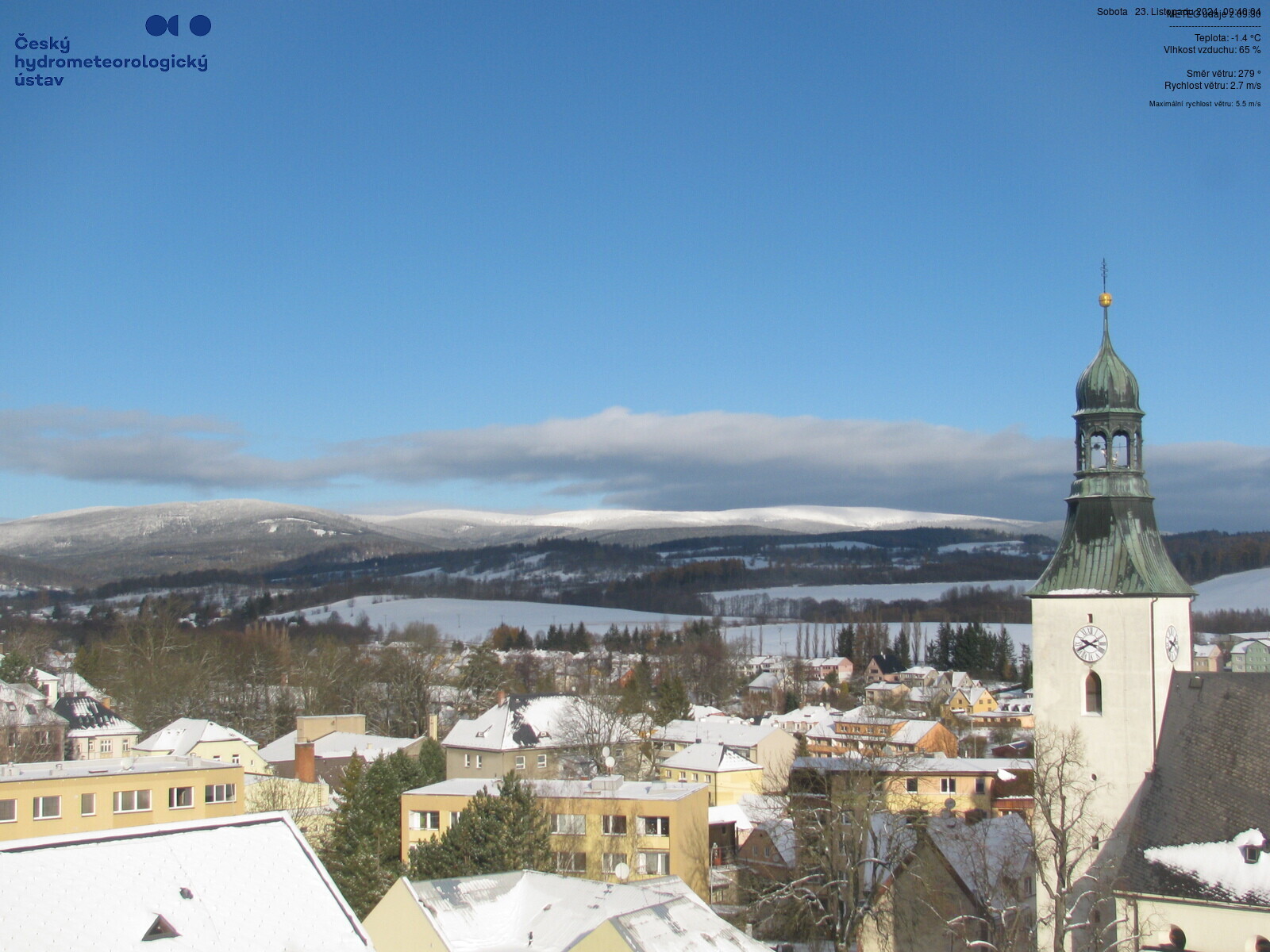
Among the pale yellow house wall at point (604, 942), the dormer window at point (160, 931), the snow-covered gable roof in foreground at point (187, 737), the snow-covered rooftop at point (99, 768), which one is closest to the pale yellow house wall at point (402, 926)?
the pale yellow house wall at point (604, 942)

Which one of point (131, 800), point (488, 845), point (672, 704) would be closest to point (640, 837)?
point (488, 845)

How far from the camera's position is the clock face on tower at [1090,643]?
30.6m

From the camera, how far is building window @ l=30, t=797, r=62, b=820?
134ft

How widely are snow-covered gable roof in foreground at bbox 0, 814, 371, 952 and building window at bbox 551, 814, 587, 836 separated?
20851 millimetres

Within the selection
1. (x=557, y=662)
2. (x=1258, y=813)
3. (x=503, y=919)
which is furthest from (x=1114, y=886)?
(x=557, y=662)

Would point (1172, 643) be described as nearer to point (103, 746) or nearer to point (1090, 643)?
point (1090, 643)

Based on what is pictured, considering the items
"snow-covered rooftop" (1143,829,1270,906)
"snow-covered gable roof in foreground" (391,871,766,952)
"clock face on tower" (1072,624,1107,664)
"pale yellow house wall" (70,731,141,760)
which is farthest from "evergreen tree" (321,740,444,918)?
"pale yellow house wall" (70,731,141,760)

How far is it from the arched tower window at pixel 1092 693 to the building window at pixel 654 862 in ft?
55.5

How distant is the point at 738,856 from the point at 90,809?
996 inches

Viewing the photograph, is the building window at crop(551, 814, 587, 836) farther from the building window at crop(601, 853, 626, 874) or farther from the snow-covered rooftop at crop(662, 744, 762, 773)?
the snow-covered rooftop at crop(662, 744, 762, 773)

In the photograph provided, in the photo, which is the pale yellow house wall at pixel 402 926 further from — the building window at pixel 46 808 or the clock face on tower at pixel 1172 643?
the building window at pixel 46 808

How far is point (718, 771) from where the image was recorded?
226ft

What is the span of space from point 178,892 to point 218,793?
2739cm

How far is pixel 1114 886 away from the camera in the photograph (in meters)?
26.8
